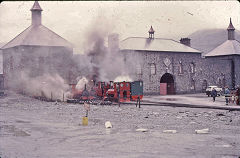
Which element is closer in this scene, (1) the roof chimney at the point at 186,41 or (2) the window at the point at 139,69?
(2) the window at the point at 139,69

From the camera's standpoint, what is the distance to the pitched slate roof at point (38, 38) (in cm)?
3734

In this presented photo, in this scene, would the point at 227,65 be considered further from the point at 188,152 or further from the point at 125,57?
the point at 188,152

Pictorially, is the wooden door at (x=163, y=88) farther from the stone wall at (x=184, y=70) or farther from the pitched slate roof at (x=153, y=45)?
the pitched slate roof at (x=153, y=45)

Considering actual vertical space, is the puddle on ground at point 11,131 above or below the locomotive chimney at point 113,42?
below

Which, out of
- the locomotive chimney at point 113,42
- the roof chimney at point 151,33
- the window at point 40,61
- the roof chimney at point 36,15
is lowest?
the window at point 40,61

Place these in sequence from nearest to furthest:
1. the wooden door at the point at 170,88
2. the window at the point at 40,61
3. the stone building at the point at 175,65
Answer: the window at the point at 40,61 < the stone building at the point at 175,65 < the wooden door at the point at 170,88

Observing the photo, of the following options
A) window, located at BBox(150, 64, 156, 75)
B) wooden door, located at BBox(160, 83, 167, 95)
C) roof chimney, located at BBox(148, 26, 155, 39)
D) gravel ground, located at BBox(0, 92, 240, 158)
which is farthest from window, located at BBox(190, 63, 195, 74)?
gravel ground, located at BBox(0, 92, 240, 158)

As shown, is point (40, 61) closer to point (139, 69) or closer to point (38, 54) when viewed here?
point (38, 54)

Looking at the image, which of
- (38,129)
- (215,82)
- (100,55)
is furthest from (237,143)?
(215,82)

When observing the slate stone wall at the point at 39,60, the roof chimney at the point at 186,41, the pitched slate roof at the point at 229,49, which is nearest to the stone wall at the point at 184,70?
the pitched slate roof at the point at 229,49

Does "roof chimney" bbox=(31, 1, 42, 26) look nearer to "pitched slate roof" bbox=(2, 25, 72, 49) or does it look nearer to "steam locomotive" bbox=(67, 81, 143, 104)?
"pitched slate roof" bbox=(2, 25, 72, 49)

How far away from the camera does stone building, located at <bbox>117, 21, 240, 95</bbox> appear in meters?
42.0

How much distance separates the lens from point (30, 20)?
40.2 metres

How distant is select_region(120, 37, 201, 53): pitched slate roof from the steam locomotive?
11257 mm
